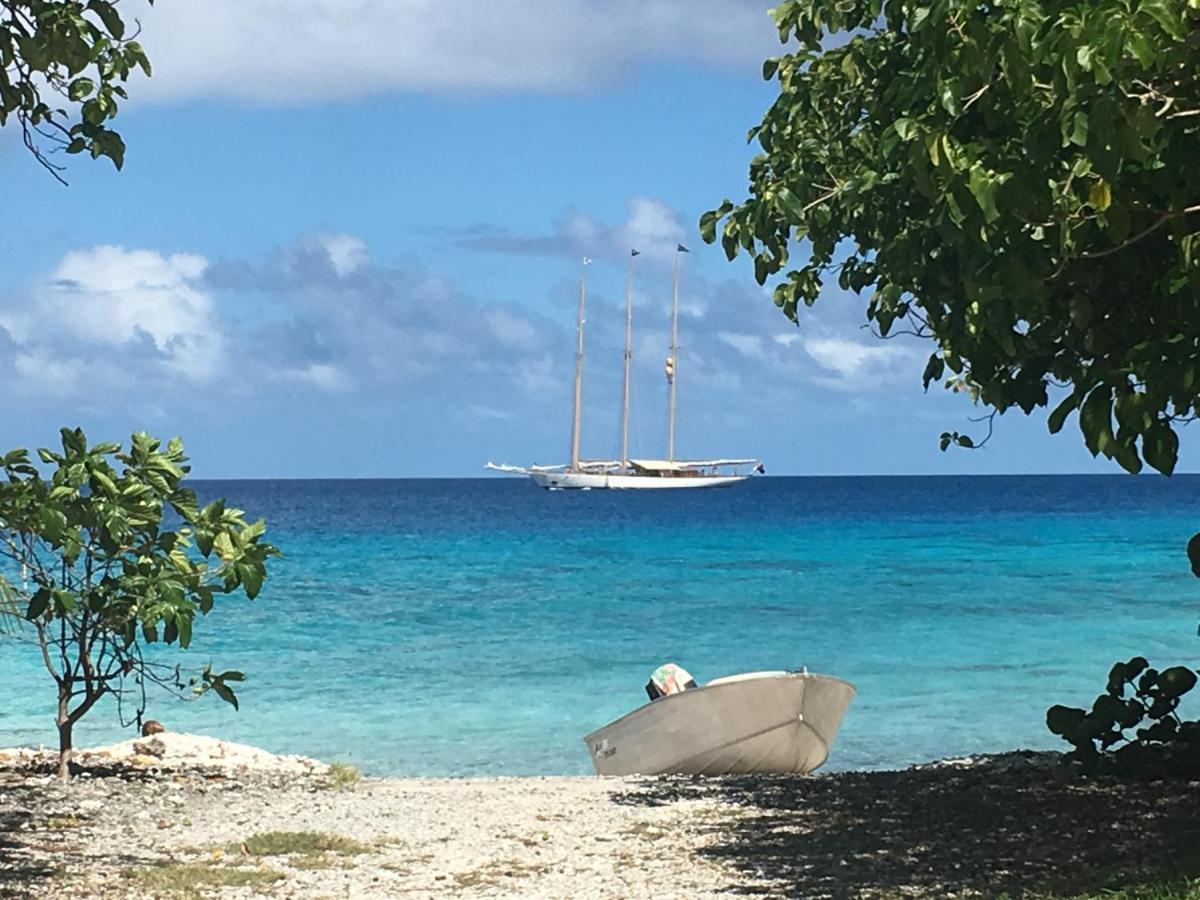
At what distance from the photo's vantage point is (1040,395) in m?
7.95

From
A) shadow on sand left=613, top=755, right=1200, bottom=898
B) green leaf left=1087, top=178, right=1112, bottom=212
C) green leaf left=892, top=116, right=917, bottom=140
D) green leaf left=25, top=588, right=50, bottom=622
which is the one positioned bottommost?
shadow on sand left=613, top=755, right=1200, bottom=898

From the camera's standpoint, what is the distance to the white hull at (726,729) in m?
15.1

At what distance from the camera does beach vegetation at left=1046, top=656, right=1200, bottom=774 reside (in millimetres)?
11109

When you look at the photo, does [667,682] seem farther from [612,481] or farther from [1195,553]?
[612,481]

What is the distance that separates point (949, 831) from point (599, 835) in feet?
7.96

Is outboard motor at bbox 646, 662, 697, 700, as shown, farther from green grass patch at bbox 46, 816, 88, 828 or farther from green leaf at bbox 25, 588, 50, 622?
green leaf at bbox 25, 588, 50, 622

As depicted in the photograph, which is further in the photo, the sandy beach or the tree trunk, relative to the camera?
the tree trunk

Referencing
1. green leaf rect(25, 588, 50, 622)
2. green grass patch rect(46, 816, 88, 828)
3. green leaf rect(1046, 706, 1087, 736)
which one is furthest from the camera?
green leaf rect(1046, 706, 1087, 736)

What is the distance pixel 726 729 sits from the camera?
15.3m

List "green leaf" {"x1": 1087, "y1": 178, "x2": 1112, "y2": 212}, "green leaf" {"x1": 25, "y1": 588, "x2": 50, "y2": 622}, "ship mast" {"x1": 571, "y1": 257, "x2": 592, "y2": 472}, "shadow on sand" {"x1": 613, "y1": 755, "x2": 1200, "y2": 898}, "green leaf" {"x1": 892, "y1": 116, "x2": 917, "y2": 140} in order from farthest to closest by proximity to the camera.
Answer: "ship mast" {"x1": 571, "y1": 257, "x2": 592, "y2": 472}
"green leaf" {"x1": 25, "y1": 588, "x2": 50, "y2": 622}
"shadow on sand" {"x1": 613, "y1": 755, "x2": 1200, "y2": 898}
"green leaf" {"x1": 892, "y1": 116, "x2": 917, "y2": 140}
"green leaf" {"x1": 1087, "y1": 178, "x2": 1112, "y2": 212}

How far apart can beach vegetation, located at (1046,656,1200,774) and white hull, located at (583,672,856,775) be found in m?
3.96

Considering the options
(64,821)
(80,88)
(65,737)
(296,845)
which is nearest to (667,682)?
(65,737)

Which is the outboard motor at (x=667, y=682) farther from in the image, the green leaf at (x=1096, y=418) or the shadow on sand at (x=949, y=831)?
the green leaf at (x=1096, y=418)

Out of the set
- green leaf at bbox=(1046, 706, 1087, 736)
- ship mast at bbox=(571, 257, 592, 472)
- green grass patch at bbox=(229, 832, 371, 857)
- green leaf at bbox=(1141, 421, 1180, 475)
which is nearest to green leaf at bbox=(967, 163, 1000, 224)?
green leaf at bbox=(1141, 421, 1180, 475)
